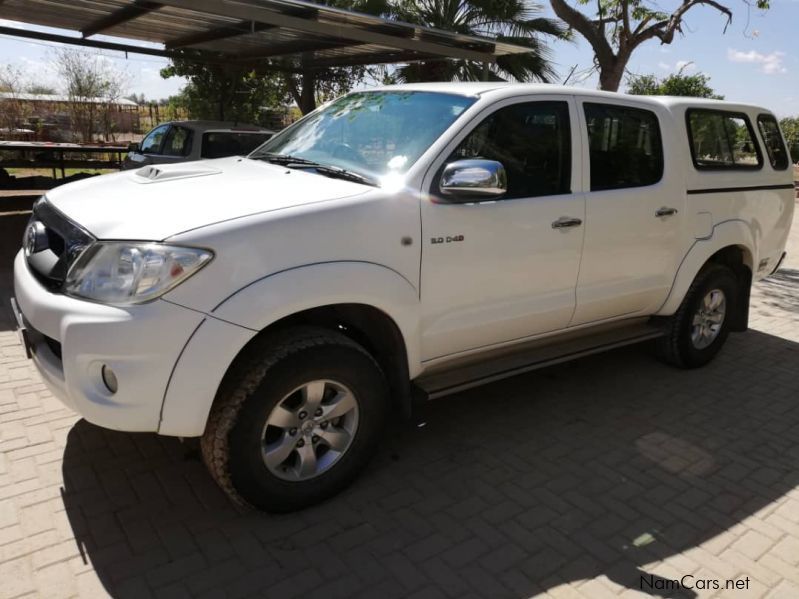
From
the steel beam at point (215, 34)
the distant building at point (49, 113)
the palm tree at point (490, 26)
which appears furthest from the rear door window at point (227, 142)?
the distant building at point (49, 113)

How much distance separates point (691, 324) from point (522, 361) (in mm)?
1885

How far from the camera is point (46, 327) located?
2646 mm

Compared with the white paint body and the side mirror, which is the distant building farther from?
the side mirror

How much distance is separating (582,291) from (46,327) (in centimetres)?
292

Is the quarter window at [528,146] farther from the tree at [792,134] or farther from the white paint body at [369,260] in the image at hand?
the tree at [792,134]

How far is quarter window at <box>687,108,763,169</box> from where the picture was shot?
461cm

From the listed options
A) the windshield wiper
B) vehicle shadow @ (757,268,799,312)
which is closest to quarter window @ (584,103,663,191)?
the windshield wiper

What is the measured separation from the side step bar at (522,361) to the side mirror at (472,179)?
1002mm

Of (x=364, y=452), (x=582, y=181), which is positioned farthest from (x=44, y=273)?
(x=582, y=181)

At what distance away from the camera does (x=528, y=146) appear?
12.0 feet

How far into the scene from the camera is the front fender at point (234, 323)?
252 centimetres

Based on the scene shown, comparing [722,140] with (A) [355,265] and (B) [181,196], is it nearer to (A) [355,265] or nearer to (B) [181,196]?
(A) [355,265]

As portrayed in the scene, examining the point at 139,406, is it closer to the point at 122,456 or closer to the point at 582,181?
the point at 122,456

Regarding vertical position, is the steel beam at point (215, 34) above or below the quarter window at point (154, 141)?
above
